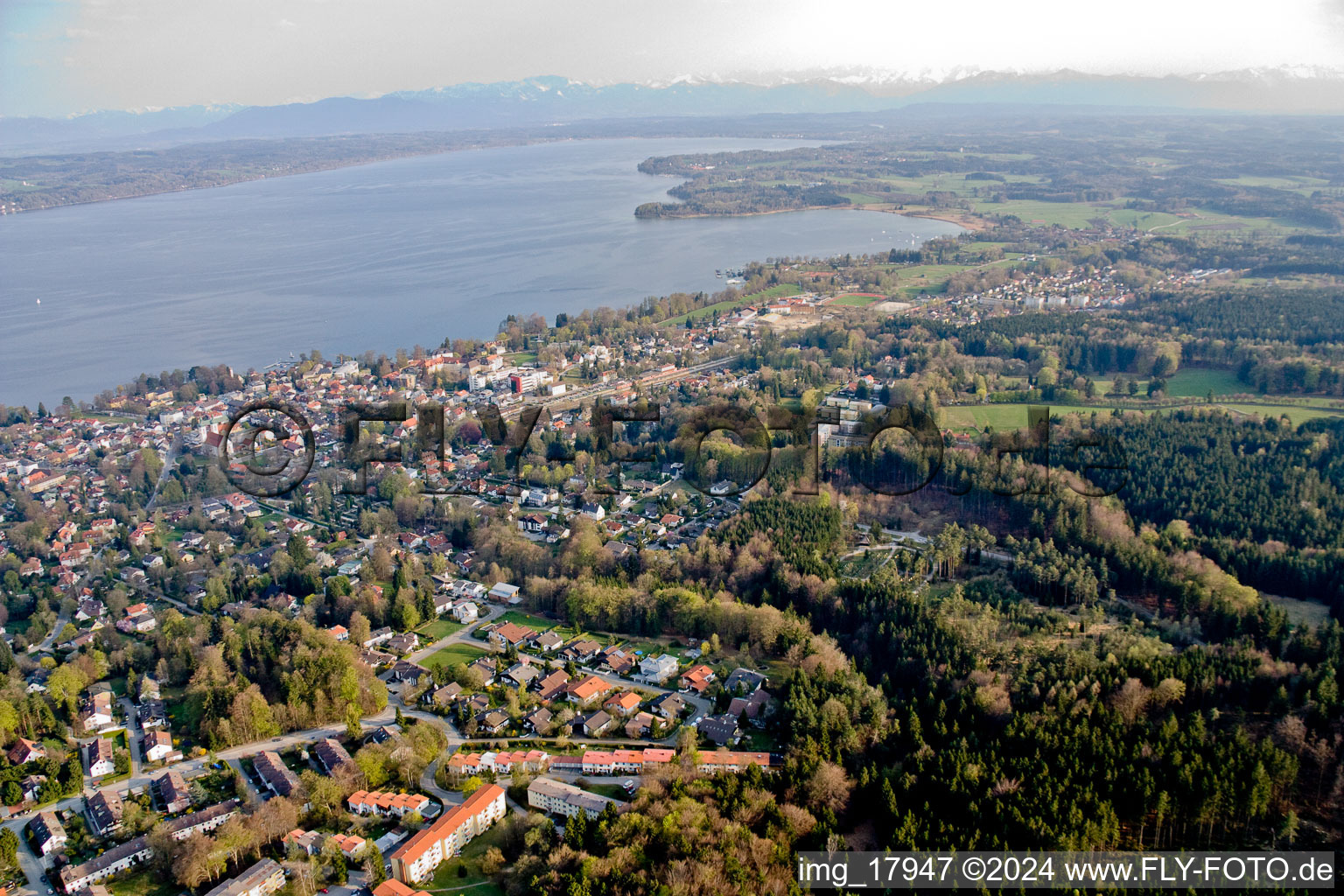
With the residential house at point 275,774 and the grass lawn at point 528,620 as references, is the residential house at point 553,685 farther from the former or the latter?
the residential house at point 275,774

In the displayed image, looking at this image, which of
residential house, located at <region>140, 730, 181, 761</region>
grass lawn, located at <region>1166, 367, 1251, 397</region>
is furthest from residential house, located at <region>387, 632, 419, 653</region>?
grass lawn, located at <region>1166, 367, 1251, 397</region>

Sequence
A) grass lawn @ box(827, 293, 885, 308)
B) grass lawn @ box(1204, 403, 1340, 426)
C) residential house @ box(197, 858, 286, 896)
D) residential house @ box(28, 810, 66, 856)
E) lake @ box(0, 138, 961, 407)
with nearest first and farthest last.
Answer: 1. residential house @ box(197, 858, 286, 896)
2. residential house @ box(28, 810, 66, 856)
3. grass lawn @ box(1204, 403, 1340, 426)
4. lake @ box(0, 138, 961, 407)
5. grass lawn @ box(827, 293, 885, 308)

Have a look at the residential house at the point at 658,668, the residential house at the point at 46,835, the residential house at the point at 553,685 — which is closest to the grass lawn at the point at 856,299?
the residential house at the point at 658,668

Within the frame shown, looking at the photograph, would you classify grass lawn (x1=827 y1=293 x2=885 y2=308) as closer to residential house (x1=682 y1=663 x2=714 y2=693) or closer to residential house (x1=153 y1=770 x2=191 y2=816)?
residential house (x1=682 y1=663 x2=714 y2=693)

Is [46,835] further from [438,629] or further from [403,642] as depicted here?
[438,629]

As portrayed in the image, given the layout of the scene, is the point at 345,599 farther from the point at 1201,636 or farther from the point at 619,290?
the point at 619,290

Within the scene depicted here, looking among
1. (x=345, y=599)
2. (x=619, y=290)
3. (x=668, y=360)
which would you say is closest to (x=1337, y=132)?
(x=619, y=290)
